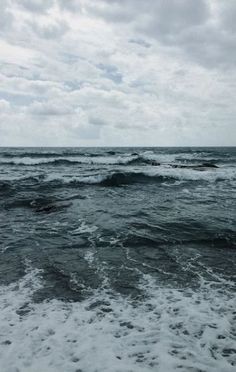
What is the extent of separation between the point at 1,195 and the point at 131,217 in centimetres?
872

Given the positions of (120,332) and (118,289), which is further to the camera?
(118,289)

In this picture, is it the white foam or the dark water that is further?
the dark water

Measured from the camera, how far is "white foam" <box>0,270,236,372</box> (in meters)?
4.60

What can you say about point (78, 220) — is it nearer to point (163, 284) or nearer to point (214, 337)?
point (163, 284)

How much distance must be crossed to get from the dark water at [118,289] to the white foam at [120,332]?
15 millimetres

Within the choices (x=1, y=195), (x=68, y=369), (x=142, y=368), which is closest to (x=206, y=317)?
(x=142, y=368)

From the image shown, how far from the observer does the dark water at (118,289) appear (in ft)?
15.8

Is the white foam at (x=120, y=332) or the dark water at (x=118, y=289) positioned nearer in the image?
the white foam at (x=120, y=332)

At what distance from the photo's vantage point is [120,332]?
5.38 metres

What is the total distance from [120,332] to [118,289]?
1669 millimetres

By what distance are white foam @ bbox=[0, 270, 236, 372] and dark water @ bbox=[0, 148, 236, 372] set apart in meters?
0.01

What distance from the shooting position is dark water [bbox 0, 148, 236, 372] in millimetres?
4805

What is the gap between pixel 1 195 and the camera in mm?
19312

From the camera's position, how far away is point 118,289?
704cm
